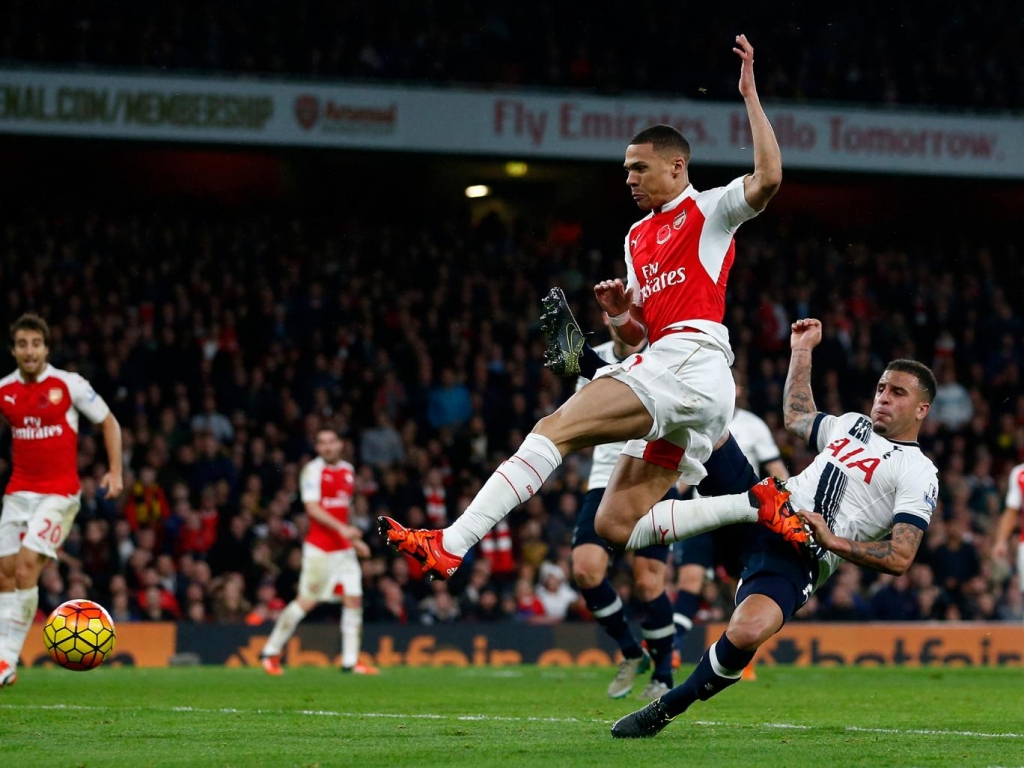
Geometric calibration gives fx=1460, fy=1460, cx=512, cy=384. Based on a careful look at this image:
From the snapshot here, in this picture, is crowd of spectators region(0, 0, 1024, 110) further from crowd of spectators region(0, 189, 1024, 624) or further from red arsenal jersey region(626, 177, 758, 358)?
red arsenal jersey region(626, 177, 758, 358)

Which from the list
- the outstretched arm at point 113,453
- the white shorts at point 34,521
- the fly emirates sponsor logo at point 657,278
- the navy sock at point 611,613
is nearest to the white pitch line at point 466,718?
the white shorts at point 34,521

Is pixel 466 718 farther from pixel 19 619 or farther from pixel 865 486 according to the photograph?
pixel 19 619

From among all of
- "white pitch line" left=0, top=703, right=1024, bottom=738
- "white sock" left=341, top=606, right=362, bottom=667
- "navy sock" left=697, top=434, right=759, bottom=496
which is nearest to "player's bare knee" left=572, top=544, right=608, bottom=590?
"white pitch line" left=0, top=703, right=1024, bottom=738

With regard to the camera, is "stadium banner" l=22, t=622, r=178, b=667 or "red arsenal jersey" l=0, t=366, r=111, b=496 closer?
"red arsenal jersey" l=0, t=366, r=111, b=496

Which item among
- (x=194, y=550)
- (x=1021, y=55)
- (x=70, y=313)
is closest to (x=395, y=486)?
(x=194, y=550)

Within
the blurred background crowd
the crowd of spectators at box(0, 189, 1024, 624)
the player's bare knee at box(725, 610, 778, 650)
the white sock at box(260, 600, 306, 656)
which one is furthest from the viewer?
the blurred background crowd

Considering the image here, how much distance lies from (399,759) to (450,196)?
2150 centimetres

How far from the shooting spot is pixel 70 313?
19141 millimetres

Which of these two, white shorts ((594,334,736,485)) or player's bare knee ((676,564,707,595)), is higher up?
white shorts ((594,334,736,485))

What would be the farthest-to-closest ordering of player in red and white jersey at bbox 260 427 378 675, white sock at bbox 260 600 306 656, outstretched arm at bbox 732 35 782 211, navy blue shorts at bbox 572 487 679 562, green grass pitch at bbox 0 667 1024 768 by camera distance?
1. player in red and white jersey at bbox 260 427 378 675
2. white sock at bbox 260 600 306 656
3. navy blue shorts at bbox 572 487 679 562
4. outstretched arm at bbox 732 35 782 211
5. green grass pitch at bbox 0 667 1024 768

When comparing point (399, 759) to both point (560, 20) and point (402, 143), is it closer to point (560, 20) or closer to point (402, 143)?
point (402, 143)

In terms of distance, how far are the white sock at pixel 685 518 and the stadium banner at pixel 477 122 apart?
47.9ft

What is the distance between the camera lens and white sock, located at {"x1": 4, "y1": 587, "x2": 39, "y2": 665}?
952 centimetres

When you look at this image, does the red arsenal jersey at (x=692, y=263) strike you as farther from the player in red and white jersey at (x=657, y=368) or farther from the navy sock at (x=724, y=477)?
the navy sock at (x=724, y=477)
